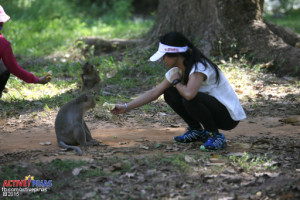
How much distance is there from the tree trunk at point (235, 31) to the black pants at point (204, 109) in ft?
15.5

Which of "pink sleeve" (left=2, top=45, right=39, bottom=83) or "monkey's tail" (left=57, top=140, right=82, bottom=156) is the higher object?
"pink sleeve" (left=2, top=45, right=39, bottom=83)

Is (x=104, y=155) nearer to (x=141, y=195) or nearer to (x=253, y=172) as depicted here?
(x=141, y=195)

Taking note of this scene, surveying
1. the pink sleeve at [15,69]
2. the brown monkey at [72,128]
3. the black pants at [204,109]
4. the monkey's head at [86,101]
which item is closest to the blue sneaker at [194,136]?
the black pants at [204,109]

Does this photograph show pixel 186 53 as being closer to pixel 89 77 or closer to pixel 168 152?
pixel 168 152

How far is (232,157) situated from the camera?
4.66 metres

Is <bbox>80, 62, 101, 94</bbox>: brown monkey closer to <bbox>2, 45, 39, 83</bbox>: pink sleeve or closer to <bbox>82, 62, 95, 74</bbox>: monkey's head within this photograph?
<bbox>82, 62, 95, 74</bbox>: monkey's head

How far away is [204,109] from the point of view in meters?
4.94

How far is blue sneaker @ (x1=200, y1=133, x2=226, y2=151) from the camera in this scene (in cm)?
504

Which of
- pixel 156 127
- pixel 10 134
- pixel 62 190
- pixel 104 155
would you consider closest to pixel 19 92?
pixel 10 134

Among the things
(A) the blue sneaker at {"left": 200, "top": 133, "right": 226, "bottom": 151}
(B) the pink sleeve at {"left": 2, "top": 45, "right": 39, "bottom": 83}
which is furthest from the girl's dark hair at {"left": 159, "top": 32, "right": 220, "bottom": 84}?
(B) the pink sleeve at {"left": 2, "top": 45, "right": 39, "bottom": 83}

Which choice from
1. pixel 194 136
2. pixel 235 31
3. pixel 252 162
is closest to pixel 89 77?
pixel 194 136

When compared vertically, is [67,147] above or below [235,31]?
below

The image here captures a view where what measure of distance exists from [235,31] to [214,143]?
550 centimetres

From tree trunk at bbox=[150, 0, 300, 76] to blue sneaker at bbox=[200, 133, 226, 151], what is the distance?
4.81 metres
